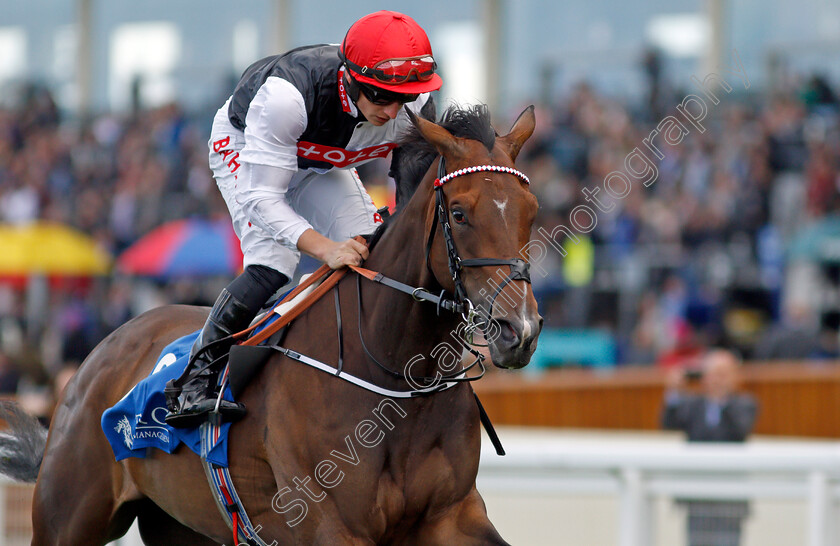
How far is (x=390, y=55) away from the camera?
339 centimetres

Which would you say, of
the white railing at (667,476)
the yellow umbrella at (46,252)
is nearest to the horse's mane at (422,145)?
the white railing at (667,476)

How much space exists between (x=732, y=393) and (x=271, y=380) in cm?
425

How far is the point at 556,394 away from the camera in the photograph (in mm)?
9531

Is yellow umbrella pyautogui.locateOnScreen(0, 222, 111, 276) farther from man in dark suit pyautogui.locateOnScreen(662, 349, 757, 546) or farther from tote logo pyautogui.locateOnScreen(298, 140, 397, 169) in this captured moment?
Answer: tote logo pyautogui.locateOnScreen(298, 140, 397, 169)

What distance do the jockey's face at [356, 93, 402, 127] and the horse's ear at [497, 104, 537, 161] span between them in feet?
1.27

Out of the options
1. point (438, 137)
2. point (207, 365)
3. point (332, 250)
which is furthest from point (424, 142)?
point (207, 365)

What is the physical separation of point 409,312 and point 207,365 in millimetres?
835

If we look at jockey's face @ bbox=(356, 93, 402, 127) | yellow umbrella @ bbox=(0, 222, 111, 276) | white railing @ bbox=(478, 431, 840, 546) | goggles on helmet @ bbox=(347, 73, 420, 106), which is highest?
goggles on helmet @ bbox=(347, 73, 420, 106)

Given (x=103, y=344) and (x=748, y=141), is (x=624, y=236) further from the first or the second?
(x=103, y=344)

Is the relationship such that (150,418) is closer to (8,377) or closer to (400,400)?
(400,400)

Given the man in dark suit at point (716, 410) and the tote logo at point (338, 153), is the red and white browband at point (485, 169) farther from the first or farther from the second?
the man in dark suit at point (716, 410)

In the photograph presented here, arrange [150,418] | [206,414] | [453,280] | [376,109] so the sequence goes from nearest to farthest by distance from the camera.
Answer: [453,280] → [376,109] → [206,414] → [150,418]

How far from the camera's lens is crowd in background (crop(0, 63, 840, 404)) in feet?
31.9

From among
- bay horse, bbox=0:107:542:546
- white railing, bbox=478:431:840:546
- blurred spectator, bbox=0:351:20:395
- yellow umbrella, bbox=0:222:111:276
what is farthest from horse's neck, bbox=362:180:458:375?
yellow umbrella, bbox=0:222:111:276
